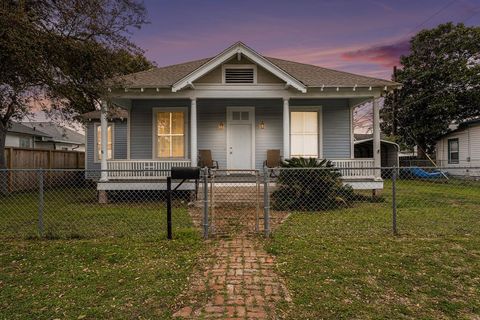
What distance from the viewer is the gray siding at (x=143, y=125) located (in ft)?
40.7

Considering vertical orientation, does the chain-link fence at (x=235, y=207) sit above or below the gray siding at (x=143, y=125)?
below

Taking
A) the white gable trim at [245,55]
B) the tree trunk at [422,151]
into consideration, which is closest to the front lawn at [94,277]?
the white gable trim at [245,55]

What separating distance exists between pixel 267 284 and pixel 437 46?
27.3 meters

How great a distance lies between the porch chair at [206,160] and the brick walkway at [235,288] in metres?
7.07

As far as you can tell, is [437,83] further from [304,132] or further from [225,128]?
[225,128]

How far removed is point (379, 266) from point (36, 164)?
1696 centimetres

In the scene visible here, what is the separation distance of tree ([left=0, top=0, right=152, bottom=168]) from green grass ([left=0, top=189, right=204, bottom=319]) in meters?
3.47

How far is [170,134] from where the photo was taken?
40.8 feet

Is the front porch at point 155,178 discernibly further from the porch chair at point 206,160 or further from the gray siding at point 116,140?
the gray siding at point 116,140

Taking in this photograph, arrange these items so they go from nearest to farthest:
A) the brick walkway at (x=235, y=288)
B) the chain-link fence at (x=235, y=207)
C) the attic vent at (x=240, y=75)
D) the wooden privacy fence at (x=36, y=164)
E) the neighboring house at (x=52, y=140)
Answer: the brick walkway at (x=235, y=288) < the chain-link fence at (x=235, y=207) < the attic vent at (x=240, y=75) < the wooden privacy fence at (x=36, y=164) < the neighboring house at (x=52, y=140)

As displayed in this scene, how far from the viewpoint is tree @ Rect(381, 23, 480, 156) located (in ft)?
73.8

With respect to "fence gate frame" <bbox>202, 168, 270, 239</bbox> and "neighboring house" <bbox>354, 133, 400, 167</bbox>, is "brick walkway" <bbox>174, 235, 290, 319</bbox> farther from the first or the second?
"neighboring house" <bbox>354, 133, 400, 167</bbox>

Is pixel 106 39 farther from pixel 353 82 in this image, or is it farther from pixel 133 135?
pixel 353 82

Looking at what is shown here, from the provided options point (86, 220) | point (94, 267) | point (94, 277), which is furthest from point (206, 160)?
point (94, 277)
